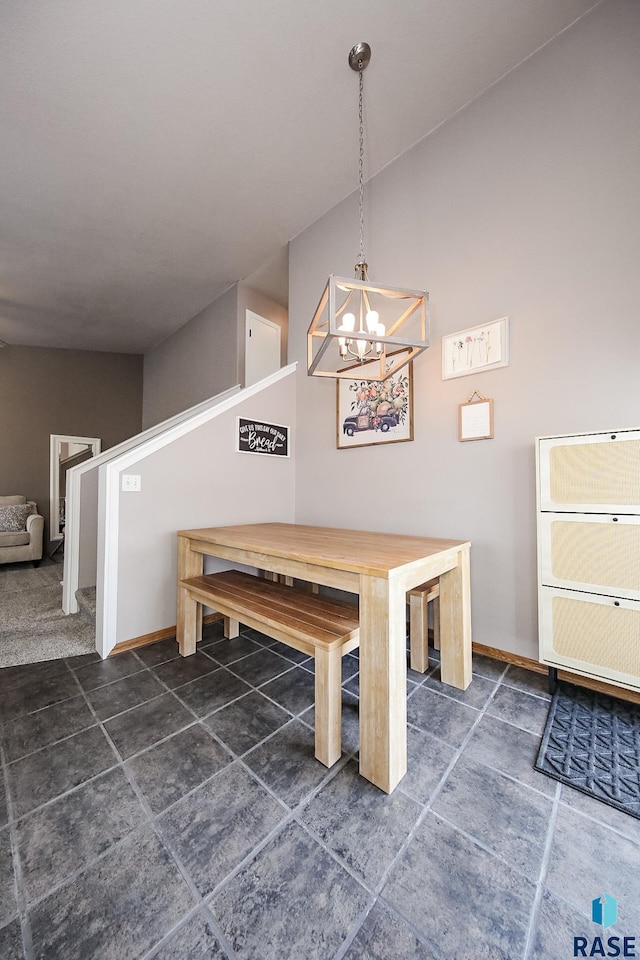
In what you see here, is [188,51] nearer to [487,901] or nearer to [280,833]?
[280,833]

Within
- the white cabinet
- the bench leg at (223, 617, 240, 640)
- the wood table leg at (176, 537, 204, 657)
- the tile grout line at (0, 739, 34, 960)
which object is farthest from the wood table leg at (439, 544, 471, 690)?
the tile grout line at (0, 739, 34, 960)

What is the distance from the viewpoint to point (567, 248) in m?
1.91

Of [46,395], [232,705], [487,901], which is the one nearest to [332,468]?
[232,705]

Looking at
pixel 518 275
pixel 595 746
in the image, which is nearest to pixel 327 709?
pixel 595 746

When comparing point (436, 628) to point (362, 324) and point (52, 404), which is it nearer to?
point (362, 324)

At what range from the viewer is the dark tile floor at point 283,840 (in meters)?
0.83

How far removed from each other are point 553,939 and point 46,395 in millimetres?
7164

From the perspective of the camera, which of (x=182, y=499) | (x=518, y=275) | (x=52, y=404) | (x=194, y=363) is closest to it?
(x=518, y=275)

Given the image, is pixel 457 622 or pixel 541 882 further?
pixel 457 622

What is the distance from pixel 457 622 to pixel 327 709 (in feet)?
2.75

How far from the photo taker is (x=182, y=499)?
256cm

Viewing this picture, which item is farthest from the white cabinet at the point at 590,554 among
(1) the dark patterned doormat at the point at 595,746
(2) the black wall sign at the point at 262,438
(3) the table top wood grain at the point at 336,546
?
(2) the black wall sign at the point at 262,438

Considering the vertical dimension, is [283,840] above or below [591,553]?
below

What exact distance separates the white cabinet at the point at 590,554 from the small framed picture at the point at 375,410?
3.23 feet
